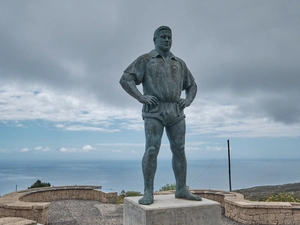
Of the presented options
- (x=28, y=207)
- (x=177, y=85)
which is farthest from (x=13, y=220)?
(x=177, y=85)

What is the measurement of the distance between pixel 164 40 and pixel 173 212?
2.57 meters

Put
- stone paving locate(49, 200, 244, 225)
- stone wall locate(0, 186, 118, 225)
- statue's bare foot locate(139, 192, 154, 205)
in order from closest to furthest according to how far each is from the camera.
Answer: statue's bare foot locate(139, 192, 154, 205), stone wall locate(0, 186, 118, 225), stone paving locate(49, 200, 244, 225)

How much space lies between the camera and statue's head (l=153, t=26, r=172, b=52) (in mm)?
4672

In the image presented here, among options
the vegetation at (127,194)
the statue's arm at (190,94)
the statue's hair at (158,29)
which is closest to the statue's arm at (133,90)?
the statue's arm at (190,94)

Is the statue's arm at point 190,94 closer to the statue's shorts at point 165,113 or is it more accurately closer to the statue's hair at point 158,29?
the statue's shorts at point 165,113

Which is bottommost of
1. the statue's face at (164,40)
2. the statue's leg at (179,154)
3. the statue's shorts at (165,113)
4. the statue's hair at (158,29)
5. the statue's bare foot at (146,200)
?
the statue's bare foot at (146,200)

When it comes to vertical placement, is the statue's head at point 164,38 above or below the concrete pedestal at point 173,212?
above

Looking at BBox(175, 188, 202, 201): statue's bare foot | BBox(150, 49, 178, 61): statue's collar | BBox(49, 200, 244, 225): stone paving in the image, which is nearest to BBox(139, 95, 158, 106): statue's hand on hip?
BBox(150, 49, 178, 61): statue's collar

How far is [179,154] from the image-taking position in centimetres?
468

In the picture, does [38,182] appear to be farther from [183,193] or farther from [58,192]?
[183,193]

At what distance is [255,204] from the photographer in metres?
7.61

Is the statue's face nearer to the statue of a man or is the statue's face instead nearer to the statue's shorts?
the statue of a man

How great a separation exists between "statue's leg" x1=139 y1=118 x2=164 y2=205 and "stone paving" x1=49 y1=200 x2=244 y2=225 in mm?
4016

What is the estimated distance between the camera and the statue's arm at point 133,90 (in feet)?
14.6
